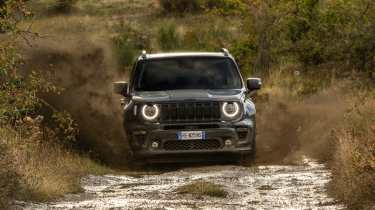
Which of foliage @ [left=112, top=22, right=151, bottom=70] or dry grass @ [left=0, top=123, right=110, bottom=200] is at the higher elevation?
dry grass @ [left=0, top=123, right=110, bottom=200]

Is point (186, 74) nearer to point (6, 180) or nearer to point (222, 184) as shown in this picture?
point (222, 184)

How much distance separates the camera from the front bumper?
49.7 ft

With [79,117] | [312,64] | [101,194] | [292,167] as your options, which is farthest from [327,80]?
[101,194]

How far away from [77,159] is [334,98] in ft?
28.1

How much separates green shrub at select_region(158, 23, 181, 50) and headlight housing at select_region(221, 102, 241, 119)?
20.2 m

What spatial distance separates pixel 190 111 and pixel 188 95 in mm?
293

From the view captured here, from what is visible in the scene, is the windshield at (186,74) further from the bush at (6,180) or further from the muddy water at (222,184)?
the bush at (6,180)

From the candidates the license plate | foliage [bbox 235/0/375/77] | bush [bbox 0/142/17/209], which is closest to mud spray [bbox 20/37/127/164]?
the license plate

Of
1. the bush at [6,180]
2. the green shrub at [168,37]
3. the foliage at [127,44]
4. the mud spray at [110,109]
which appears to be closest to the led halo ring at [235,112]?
the mud spray at [110,109]

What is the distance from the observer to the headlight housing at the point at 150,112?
15.2 m

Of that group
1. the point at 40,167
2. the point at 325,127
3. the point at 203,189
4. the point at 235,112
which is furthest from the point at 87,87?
the point at 203,189

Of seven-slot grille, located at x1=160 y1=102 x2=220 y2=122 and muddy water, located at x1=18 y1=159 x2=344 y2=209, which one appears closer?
muddy water, located at x1=18 y1=159 x2=344 y2=209

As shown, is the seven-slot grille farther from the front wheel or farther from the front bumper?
the front wheel

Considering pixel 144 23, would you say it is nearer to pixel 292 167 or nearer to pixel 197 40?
pixel 197 40
